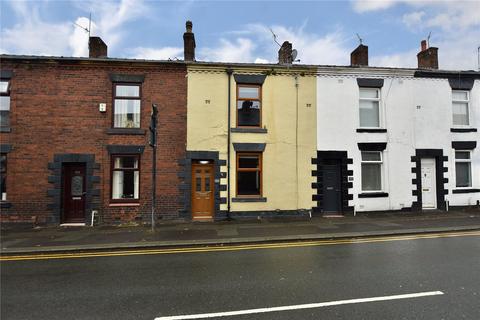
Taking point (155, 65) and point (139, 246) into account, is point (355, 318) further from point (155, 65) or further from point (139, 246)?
point (155, 65)

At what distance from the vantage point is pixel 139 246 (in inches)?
336

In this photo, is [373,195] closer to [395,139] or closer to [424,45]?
[395,139]

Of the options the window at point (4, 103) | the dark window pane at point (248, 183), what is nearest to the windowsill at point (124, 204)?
the dark window pane at point (248, 183)

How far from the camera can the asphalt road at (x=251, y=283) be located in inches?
169

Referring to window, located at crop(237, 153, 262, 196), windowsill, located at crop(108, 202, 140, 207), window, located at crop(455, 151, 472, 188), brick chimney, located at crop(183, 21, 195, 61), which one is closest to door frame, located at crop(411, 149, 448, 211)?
window, located at crop(455, 151, 472, 188)

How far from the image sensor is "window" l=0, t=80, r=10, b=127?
12.4 metres

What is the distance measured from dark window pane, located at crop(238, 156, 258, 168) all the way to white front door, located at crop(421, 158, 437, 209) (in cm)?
818

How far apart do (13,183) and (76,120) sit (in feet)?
11.4

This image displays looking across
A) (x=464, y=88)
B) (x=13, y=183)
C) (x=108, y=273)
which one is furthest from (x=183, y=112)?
(x=464, y=88)

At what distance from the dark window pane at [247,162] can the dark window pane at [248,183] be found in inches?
12.4

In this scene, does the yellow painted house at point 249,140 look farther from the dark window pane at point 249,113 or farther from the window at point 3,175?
the window at point 3,175

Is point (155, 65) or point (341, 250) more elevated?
point (155, 65)

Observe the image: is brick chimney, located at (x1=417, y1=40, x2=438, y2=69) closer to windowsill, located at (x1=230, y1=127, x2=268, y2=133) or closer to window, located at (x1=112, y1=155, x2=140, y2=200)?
windowsill, located at (x1=230, y1=127, x2=268, y2=133)

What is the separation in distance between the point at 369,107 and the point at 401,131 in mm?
1870
